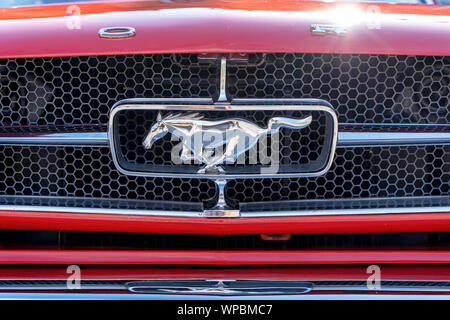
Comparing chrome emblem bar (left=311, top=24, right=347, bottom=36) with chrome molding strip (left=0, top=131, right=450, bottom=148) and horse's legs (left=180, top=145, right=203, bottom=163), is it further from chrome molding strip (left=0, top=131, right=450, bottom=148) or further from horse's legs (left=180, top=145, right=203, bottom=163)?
horse's legs (left=180, top=145, right=203, bottom=163)

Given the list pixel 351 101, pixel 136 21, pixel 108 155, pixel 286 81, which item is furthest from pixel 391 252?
pixel 136 21

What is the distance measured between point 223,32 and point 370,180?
0.77 m

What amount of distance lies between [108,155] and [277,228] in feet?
2.16

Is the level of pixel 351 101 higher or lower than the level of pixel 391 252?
higher

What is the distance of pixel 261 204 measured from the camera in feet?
7.26

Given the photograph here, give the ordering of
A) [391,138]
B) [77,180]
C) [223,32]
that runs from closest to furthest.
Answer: [223,32] → [391,138] → [77,180]

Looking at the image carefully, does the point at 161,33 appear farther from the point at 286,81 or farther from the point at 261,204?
the point at 261,204

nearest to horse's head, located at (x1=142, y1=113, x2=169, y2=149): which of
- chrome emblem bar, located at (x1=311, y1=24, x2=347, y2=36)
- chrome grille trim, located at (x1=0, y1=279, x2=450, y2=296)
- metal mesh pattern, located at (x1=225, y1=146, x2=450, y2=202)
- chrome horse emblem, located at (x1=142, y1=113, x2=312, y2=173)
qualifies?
chrome horse emblem, located at (x1=142, y1=113, x2=312, y2=173)

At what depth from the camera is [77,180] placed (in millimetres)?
2299

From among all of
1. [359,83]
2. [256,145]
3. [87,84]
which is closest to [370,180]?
[359,83]

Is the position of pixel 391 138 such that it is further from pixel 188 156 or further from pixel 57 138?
pixel 57 138

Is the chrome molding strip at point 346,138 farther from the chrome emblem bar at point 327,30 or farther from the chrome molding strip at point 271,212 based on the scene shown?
the chrome emblem bar at point 327,30

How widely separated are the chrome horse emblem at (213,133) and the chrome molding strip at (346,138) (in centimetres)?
18

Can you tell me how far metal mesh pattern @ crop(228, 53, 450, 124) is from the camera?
7.06ft
